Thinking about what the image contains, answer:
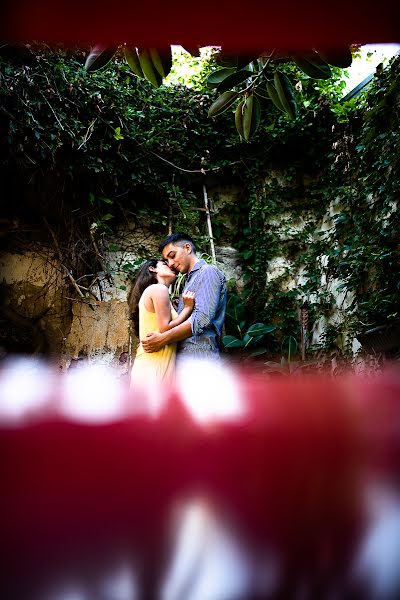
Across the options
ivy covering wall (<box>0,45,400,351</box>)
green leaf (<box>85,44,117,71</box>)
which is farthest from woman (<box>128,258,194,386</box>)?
green leaf (<box>85,44,117,71</box>)

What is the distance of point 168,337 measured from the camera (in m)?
Result: 2.25

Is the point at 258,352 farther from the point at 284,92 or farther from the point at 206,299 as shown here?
the point at 284,92

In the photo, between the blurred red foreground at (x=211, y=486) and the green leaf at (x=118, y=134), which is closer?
the blurred red foreground at (x=211, y=486)

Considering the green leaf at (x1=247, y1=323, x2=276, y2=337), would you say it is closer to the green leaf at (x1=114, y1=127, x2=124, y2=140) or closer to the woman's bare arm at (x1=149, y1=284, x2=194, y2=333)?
the woman's bare arm at (x1=149, y1=284, x2=194, y2=333)

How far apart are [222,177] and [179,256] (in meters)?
2.14

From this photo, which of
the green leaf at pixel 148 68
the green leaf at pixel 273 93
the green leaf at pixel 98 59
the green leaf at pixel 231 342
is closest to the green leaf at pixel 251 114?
the green leaf at pixel 273 93

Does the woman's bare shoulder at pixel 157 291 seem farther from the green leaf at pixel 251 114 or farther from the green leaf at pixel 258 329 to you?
the green leaf at pixel 258 329

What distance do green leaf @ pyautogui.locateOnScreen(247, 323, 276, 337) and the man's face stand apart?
4.51 feet

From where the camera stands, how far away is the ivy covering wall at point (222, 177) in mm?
3311

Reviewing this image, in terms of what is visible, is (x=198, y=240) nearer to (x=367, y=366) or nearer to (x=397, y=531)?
(x=367, y=366)

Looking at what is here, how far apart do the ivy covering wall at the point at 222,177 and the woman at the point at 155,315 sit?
1.30m

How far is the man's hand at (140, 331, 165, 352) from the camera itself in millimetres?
2262

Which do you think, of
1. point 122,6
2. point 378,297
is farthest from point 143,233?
point 122,6

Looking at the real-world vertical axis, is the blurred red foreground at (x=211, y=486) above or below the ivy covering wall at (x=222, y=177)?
below
